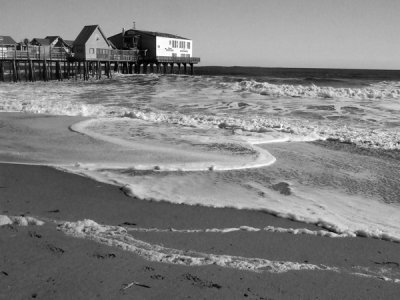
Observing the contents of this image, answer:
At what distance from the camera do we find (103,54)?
51.0 meters

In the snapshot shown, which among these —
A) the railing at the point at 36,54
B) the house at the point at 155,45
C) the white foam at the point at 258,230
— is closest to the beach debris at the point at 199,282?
the white foam at the point at 258,230

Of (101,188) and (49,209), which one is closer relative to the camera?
(49,209)

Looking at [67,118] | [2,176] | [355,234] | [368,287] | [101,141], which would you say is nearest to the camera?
[368,287]

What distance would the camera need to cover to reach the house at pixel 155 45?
5712cm

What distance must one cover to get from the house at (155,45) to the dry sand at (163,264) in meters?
53.6

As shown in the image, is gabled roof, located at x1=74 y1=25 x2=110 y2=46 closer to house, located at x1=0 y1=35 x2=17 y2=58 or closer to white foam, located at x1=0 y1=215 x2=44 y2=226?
house, located at x1=0 y1=35 x2=17 y2=58

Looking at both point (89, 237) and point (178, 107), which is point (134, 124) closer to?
point (178, 107)

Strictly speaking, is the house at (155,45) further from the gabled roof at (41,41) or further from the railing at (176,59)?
the gabled roof at (41,41)

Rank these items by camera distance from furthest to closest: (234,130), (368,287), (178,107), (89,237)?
(178,107) < (234,130) < (89,237) < (368,287)

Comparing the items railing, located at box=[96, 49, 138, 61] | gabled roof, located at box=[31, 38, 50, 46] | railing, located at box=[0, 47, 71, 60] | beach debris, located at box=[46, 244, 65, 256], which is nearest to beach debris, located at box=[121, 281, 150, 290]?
beach debris, located at box=[46, 244, 65, 256]

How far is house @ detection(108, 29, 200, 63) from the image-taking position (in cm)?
5712

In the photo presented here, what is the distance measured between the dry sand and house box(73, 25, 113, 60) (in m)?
47.0

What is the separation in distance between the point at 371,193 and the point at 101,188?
134 inches

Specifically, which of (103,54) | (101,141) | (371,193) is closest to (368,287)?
(371,193)
